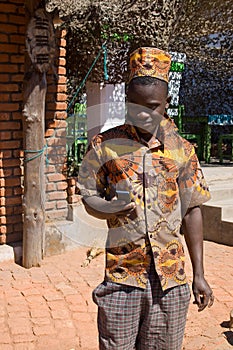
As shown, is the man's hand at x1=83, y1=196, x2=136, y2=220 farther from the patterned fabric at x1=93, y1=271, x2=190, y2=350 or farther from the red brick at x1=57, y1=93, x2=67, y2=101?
the red brick at x1=57, y1=93, x2=67, y2=101

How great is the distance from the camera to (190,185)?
2.17 m

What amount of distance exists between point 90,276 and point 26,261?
665mm

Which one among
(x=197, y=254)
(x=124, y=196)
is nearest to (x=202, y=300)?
(x=197, y=254)

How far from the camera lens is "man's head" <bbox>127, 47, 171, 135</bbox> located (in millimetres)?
2002

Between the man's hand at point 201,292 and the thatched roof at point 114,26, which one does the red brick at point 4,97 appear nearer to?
the thatched roof at point 114,26

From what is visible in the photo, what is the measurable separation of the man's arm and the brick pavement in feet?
3.98

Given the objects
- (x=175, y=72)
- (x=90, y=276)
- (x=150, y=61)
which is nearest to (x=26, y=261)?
(x=90, y=276)

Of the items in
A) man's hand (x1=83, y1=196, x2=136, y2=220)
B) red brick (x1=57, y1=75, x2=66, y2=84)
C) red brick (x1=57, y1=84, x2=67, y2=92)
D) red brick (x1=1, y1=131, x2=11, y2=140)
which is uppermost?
red brick (x1=57, y1=75, x2=66, y2=84)

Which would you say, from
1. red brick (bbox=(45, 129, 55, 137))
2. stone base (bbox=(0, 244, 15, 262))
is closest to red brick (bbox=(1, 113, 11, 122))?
red brick (bbox=(45, 129, 55, 137))

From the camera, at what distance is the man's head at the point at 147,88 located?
2002 mm

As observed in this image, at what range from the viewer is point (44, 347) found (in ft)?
10.5

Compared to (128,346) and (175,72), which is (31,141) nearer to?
(128,346)

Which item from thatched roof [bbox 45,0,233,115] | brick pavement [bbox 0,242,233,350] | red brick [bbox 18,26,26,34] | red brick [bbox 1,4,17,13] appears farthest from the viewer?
thatched roof [bbox 45,0,233,115]

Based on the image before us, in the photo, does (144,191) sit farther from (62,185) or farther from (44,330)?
(62,185)
